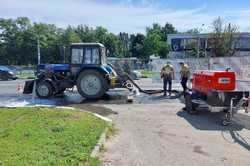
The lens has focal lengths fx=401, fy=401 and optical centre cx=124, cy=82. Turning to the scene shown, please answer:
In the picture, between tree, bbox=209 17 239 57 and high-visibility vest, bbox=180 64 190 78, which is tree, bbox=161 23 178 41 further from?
high-visibility vest, bbox=180 64 190 78

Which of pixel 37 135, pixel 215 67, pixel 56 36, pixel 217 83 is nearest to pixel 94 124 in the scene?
pixel 37 135

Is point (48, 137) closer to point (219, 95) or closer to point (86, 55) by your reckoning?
point (219, 95)

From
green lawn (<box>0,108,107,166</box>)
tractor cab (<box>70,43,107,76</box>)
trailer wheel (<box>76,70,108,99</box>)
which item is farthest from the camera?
tractor cab (<box>70,43,107,76</box>)

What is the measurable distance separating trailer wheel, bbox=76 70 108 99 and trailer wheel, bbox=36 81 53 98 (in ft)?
4.42

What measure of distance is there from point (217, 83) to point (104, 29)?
84781 millimetres

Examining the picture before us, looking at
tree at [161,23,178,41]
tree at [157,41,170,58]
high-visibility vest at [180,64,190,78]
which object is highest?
tree at [161,23,178,41]

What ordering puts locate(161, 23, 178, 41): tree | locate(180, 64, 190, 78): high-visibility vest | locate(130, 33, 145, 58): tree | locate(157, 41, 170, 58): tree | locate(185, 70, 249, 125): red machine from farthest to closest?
locate(161, 23, 178, 41): tree
locate(130, 33, 145, 58): tree
locate(157, 41, 170, 58): tree
locate(180, 64, 190, 78): high-visibility vest
locate(185, 70, 249, 125): red machine

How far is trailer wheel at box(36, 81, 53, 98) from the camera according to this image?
1844cm

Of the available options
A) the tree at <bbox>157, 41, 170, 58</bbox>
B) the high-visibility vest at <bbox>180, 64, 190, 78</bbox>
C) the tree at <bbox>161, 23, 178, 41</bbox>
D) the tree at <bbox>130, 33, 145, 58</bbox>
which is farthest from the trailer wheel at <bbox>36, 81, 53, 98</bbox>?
the tree at <bbox>161, 23, 178, 41</bbox>

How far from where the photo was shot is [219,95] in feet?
40.4

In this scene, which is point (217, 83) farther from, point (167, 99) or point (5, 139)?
point (5, 139)

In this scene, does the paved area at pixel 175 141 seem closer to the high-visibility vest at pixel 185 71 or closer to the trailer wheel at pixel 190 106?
the trailer wheel at pixel 190 106

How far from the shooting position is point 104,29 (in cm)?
9625

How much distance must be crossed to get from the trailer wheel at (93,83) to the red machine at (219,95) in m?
5.02
